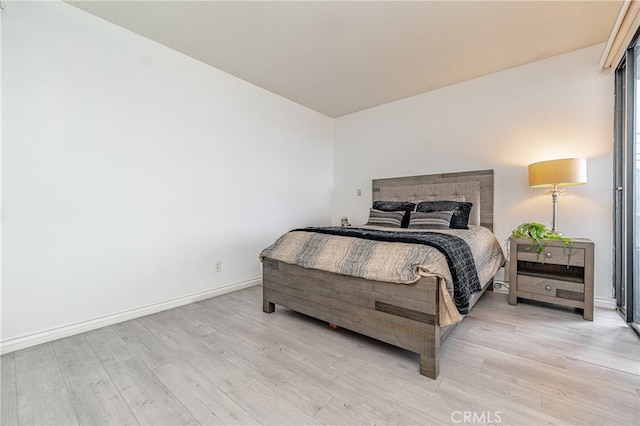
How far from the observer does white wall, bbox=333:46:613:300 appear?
2.49 m

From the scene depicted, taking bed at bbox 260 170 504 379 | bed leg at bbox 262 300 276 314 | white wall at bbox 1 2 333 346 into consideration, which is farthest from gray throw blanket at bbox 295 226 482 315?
white wall at bbox 1 2 333 346

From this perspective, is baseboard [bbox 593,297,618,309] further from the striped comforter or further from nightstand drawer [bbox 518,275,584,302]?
the striped comforter

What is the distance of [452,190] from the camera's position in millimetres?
3236

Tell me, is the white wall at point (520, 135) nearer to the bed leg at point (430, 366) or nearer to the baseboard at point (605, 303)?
the baseboard at point (605, 303)

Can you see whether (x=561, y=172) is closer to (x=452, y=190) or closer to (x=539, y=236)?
(x=539, y=236)

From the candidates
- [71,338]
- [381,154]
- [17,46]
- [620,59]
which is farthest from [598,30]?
[71,338]

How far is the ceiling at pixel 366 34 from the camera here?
204 cm

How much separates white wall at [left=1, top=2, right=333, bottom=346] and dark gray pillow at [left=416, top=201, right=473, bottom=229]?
214 cm

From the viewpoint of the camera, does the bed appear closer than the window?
Yes

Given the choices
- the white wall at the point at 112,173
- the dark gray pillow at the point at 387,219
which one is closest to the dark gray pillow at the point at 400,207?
the dark gray pillow at the point at 387,219

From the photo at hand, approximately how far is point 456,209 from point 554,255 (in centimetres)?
91

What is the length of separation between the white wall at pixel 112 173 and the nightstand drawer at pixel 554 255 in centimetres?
287

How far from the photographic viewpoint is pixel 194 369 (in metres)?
1.55

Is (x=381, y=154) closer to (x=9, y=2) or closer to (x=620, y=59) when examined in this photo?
(x=620, y=59)
